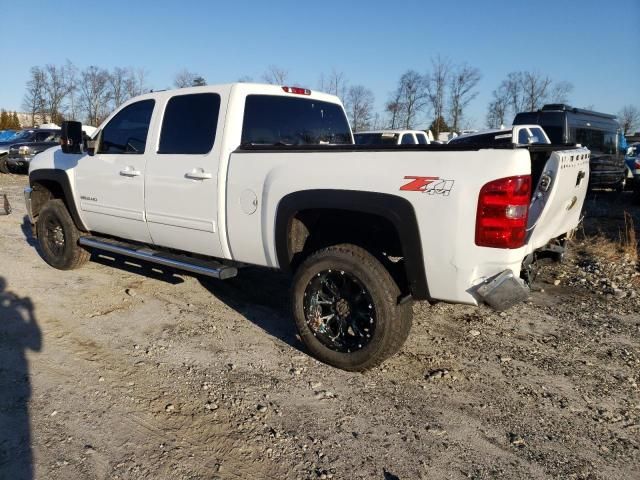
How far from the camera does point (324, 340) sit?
3.81 m

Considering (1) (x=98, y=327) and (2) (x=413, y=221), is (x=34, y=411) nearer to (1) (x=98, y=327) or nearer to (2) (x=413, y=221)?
(1) (x=98, y=327)

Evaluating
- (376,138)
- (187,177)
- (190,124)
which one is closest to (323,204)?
(187,177)

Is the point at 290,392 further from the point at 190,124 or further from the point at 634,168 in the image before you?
the point at 634,168

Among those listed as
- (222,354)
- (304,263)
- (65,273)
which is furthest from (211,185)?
(65,273)

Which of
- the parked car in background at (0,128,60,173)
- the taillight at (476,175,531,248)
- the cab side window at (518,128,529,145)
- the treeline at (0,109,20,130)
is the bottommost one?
the taillight at (476,175,531,248)

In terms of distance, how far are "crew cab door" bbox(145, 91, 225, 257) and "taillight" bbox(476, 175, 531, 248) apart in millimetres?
2158

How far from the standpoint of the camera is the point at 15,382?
3.49 m

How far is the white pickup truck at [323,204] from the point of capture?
10.2ft

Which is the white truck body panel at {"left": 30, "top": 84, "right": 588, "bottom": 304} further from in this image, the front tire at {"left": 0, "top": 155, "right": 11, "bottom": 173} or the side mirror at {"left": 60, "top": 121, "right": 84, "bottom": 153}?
the front tire at {"left": 0, "top": 155, "right": 11, "bottom": 173}

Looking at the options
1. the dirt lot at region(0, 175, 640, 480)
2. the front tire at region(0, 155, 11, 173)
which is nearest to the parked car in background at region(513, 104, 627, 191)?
the dirt lot at region(0, 175, 640, 480)

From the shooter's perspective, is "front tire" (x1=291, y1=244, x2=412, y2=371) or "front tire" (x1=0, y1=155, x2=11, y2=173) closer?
"front tire" (x1=291, y1=244, x2=412, y2=371)

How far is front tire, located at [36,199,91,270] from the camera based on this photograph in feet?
19.6

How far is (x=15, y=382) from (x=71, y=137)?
2.96m

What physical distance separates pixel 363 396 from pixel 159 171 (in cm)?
273
